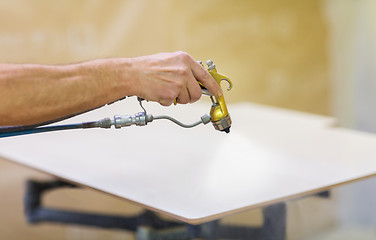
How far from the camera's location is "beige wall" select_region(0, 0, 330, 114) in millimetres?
2107

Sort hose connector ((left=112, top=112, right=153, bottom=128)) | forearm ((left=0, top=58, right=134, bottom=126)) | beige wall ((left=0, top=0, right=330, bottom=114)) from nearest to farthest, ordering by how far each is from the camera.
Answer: forearm ((left=0, top=58, right=134, bottom=126)) < hose connector ((left=112, top=112, right=153, bottom=128)) < beige wall ((left=0, top=0, right=330, bottom=114))

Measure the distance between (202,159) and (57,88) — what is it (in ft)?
1.74

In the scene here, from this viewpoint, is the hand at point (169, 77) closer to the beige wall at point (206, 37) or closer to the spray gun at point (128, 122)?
the spray gun at point (128, 122)

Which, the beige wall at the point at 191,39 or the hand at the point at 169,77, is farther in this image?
the beige wall at the point at 191,39

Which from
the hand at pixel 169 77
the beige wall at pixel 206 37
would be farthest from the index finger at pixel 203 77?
the beige wall at pixel 206 37

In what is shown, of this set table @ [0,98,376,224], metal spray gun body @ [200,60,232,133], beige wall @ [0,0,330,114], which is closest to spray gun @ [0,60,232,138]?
metal spray gun body @ [200,60,232,133]

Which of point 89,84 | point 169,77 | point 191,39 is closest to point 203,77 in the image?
point 169,77

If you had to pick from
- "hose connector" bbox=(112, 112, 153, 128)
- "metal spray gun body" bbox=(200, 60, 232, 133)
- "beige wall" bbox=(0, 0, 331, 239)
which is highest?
"beige wall" bbox=(0, 0, 331, 239)

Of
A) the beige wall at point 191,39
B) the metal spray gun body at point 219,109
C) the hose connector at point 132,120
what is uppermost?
the beige wall at point 191,39

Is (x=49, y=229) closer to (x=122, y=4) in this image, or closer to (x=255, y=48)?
(x=122, y=4)

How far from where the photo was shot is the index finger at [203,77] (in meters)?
1.02

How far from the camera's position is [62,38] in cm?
216

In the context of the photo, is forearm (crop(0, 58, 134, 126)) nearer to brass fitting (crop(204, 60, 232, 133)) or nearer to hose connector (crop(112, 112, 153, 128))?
hose connector (crop(112, 112, 153, 128))

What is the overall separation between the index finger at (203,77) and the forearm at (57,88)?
11 centimetres
